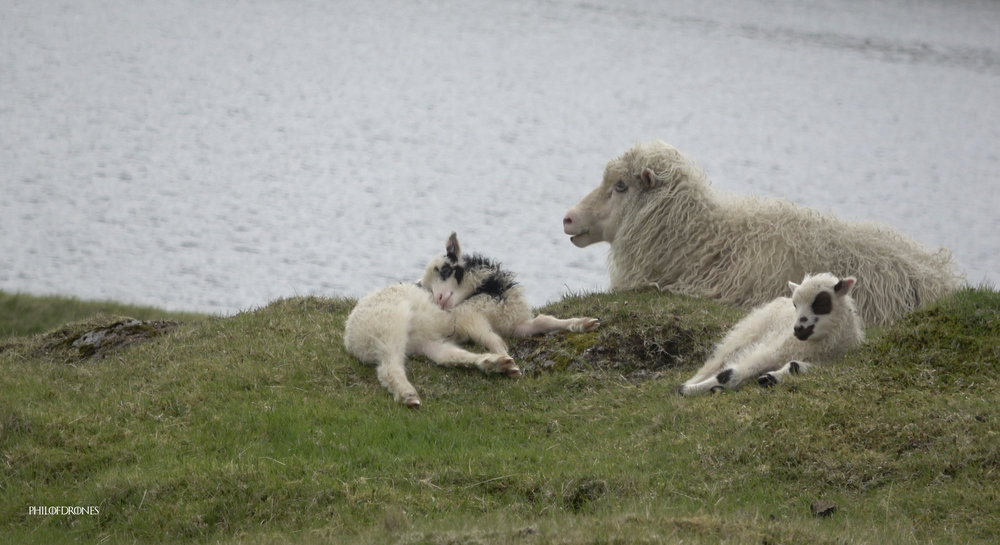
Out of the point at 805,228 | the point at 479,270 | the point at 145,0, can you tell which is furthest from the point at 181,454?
the point at 145,0

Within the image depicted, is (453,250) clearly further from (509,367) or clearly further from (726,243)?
(726,243)

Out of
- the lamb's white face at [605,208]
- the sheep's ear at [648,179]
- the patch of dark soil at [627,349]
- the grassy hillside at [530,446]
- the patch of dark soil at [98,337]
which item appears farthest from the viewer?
the lamb's white face at [605,208]

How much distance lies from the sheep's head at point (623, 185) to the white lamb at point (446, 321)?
2.49 metres

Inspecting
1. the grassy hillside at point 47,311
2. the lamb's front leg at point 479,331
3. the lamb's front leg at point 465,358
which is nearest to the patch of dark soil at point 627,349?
the lamb's front leg at point 479,331

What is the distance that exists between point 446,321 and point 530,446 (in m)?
1.81

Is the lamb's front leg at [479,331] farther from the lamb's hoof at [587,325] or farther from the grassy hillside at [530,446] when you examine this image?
the lamb's hoof at [587,325]

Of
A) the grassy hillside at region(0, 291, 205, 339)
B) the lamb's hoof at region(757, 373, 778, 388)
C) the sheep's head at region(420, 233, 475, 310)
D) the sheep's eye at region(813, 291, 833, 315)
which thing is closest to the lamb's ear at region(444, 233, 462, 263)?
the sheep's head at region(420, 233, 475, 310)

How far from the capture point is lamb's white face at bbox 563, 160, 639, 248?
1216cm

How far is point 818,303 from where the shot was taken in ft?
26.6

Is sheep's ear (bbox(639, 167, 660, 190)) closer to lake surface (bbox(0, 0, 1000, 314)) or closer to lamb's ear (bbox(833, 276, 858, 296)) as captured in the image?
lamb's ear (bbox(833, 276, 858, 296))

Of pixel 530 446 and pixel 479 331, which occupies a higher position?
pixel 479 331

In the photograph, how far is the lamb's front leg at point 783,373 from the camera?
818 centimetres

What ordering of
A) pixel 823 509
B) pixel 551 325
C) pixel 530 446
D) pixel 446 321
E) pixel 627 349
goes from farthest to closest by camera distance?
pixel 551 325 → pixel 627 349 → pixel 446 321 → pixel 530 446 → pixel 823 509

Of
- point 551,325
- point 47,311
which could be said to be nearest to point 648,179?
point 551,325
